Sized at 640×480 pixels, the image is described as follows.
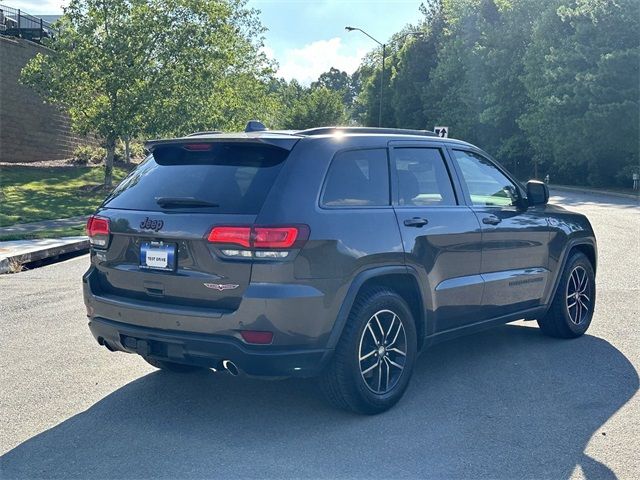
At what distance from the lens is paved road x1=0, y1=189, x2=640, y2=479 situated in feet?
13.4

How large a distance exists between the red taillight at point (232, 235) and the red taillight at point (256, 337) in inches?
19.8

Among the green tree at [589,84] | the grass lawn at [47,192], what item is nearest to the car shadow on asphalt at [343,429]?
the grass lawn at [47,192]

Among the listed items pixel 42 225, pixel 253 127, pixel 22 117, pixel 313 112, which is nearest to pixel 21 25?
pixel 22 117

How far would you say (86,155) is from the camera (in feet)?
104

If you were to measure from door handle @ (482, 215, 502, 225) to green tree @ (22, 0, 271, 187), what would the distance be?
18.5m

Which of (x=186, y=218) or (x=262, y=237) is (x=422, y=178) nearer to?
(x=262, y=237)

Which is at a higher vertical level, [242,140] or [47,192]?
[242,140]

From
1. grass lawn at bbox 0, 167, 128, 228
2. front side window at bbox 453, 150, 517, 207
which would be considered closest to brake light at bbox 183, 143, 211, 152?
front side window at bbox 453, 150, 517, 207

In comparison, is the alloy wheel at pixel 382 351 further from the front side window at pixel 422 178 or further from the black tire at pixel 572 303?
the black tire at pixel 572 303

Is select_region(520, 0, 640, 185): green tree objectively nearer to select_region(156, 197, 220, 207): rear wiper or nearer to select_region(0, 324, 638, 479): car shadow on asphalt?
select_region(0, 324, 638, 479): car shadow on asphalt

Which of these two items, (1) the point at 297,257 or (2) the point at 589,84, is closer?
(1) the point at 297,257

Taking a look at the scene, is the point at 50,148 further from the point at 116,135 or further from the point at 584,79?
the point at 584,79

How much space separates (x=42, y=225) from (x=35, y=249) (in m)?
4.39

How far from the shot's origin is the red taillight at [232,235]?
4320 millimetres
